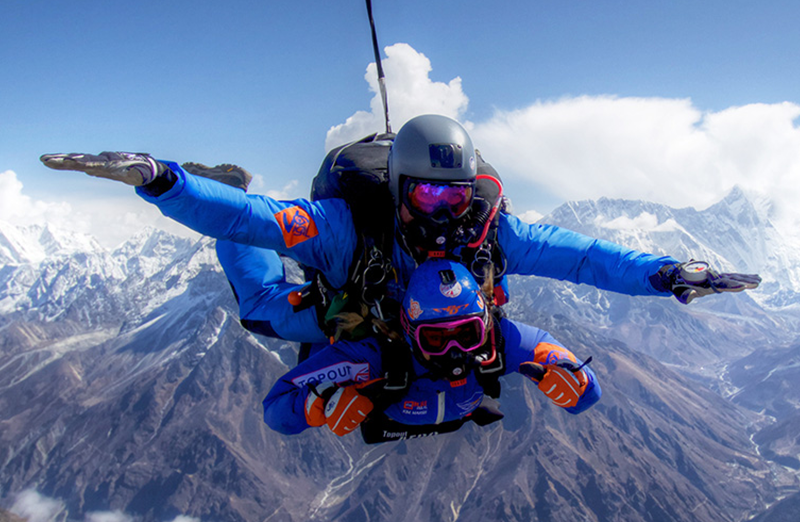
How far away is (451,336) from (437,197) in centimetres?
193

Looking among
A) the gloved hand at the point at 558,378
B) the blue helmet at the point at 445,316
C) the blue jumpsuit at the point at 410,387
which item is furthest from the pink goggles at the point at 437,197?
the gloved hand at the point at 558,378

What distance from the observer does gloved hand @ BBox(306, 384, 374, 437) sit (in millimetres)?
6543

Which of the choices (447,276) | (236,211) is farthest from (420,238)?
(236,211)

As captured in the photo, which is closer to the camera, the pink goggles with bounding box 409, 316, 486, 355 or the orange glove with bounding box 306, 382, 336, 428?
the pink goggles with bounding box 409, 316, 486, 355

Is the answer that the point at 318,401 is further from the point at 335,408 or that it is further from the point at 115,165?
the point at 115,165

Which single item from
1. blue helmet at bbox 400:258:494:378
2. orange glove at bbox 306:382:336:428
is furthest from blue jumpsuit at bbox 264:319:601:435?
blue helmet at bbox 400:258:494:378

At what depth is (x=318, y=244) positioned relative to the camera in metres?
6.46

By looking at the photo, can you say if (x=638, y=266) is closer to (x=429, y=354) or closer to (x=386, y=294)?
(x=429, y=354)

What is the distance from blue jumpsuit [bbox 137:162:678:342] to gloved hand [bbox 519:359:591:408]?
132 centimetres

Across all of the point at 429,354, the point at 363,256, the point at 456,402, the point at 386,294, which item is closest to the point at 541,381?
the point at 456,402

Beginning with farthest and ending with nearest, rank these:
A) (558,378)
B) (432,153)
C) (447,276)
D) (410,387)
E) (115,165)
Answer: (410,387)
(558,378)
(432,153)
(447,276)
(115,165)

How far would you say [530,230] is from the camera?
743cm

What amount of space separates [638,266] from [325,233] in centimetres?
439

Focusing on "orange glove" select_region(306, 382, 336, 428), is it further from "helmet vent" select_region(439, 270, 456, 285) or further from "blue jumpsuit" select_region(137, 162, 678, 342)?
"helmet vent" select_region(439, 270, 456, 285)
